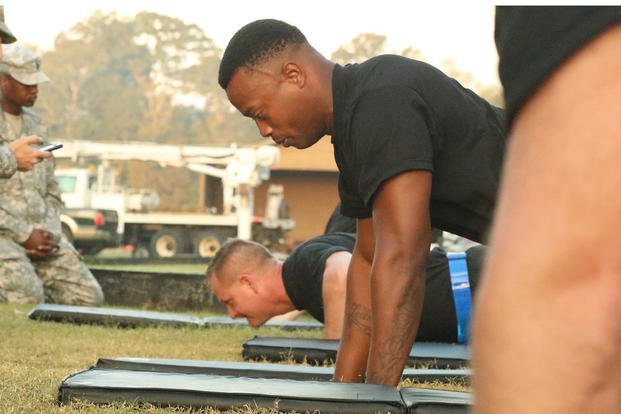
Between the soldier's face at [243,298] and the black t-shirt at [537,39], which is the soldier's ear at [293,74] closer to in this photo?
the black t-shirt at [537,39]

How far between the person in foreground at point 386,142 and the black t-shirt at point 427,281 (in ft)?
4.27

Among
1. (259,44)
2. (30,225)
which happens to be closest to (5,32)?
(30,225)

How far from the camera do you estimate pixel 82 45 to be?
70.4 m

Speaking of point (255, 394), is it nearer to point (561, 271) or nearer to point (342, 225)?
point (561, 271)

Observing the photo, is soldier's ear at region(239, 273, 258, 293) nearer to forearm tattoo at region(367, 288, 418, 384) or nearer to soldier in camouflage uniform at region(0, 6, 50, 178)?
soldier in camouflage uniform at region(0, 6, 50, 178)

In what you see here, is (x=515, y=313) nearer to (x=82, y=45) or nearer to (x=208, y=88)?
(x=208, y=88)

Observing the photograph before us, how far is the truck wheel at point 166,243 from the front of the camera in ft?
70.5

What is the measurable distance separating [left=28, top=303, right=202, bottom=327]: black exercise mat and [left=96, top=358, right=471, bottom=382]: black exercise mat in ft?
8.13

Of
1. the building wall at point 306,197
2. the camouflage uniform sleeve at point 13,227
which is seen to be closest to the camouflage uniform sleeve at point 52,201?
the camouflage uniform sleeve at point 13,227

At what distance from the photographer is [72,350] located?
200 inches

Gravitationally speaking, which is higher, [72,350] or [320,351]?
[320,351]

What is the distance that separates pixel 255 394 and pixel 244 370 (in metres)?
0.89

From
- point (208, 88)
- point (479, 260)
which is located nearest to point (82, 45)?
point (208, 88)

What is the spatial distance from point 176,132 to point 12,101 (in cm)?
4616
